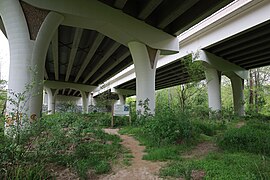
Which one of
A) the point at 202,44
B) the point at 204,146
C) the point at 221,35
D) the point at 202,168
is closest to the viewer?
the point at 202,168

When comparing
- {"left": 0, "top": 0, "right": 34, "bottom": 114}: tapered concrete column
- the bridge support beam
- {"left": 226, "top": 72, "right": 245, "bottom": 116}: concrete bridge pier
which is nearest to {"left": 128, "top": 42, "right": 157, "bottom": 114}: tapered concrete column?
the bridge support beam

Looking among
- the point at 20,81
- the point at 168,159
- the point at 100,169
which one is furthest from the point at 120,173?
the point at 20,81

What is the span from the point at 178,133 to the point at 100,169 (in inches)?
110

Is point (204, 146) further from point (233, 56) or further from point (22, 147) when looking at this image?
point (233, 56)

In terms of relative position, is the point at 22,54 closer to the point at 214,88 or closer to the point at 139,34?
the point at 139,34

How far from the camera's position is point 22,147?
10.6 ft

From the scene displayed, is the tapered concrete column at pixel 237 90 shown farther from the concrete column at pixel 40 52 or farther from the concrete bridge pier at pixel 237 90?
the concrete column at pixel 40 52

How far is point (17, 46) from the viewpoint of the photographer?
5859 millimetres

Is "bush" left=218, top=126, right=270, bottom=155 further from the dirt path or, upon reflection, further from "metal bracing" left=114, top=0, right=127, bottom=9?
"metal bracing" left=114, top=0, right=127, bottom=9

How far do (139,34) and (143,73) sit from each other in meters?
2.01

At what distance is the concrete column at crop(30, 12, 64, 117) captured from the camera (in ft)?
19.5

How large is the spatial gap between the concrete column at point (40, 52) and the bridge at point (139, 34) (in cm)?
3

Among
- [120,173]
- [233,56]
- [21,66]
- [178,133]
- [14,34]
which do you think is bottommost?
[120,173]

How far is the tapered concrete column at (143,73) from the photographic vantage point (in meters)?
9.59
